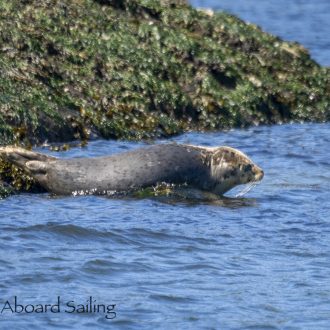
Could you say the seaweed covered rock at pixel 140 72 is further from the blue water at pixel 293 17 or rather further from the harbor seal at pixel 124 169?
the blue water at pixel 293 17

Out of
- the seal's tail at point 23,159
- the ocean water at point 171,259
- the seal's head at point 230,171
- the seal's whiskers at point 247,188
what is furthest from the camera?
the seal's whiskers at point 247,188

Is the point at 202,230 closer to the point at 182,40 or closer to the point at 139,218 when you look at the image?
the point at 139,218

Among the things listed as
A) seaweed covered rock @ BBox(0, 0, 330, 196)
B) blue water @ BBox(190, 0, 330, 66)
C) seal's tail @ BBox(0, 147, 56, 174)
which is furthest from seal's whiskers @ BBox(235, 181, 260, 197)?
blue water @ BBox(190, 0, 330, 66)

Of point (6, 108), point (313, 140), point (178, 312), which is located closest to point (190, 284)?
point (178, 312)

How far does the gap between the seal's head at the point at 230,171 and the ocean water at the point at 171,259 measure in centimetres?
14

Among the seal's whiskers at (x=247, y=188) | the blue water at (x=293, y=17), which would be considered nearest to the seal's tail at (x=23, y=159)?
the seal's whiskers at (x=247, y=188)

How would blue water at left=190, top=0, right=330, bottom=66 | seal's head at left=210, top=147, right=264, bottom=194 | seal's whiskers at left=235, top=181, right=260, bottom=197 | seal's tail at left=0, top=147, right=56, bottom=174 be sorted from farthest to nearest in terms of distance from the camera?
blue water at left=190, top=0, right=330, bottom=66 < seal's whiskers at left=235, top=181, right=260, bottom=197 < seal's head at left=210, top=147, right=264, bottom=194 < seal's tail at left=0, top=147, right=56, bottom=174

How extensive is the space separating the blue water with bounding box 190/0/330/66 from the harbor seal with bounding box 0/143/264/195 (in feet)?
22.7

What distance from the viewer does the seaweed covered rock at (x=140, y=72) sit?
397 inches

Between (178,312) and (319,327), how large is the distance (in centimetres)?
71

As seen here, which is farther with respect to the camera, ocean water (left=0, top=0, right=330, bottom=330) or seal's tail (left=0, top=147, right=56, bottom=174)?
seal's tail (left=0, top=147, right=56, bottom=174)

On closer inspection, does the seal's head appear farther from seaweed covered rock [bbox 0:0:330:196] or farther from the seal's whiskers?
seaweed covered rock [bbox 0:0:330:196]

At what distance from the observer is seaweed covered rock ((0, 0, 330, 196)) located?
1008cm

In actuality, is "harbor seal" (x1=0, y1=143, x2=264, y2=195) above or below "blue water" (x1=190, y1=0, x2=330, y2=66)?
below
